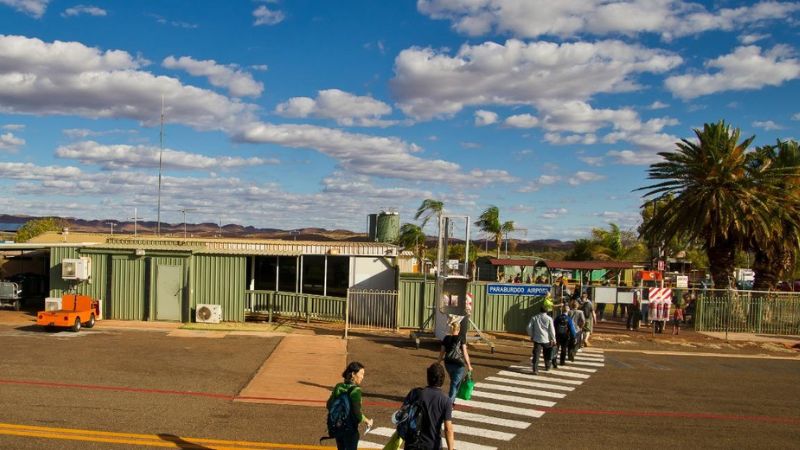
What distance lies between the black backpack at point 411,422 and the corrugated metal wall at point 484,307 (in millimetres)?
15847

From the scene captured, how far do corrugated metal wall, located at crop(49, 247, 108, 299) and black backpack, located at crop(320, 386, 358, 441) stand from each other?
18.0m

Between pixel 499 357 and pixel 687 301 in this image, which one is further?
pixel 687 301

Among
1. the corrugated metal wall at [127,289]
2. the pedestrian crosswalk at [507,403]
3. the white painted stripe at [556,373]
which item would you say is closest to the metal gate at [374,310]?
the pedestrian crosswalk at [507,403]

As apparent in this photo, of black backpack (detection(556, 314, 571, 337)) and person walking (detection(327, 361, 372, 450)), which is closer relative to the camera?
person walking (detection(327, 361, 372, 450))

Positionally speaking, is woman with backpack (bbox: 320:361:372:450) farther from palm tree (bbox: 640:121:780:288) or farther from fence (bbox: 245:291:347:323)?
palm tree (bbox: 640:121:780:288)

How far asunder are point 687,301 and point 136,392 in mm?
23145

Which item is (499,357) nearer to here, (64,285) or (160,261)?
(160,261)

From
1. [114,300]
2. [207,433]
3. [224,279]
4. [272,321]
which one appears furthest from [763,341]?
[114,300]

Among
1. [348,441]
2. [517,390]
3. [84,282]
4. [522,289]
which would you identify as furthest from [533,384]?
[84,282]

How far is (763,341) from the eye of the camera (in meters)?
23.4

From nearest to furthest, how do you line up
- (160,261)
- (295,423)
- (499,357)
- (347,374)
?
1. (347,374)
2. (295,423)
3. (499,357)
4. (160,261)

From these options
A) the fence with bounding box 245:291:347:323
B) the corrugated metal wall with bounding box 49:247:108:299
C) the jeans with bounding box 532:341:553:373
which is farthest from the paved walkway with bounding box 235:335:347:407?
the corrugated metal wall with bounding box 49:247:108:299

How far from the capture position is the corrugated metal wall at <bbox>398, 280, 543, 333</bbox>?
2262 cm

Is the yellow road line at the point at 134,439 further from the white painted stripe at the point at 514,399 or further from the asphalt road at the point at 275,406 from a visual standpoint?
the white painted stripe at the point at 514,399
